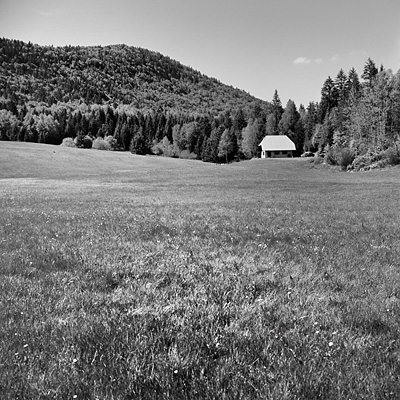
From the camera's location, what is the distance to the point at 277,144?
125875 millimetres

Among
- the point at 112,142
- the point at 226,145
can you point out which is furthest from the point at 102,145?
the point at 226,145

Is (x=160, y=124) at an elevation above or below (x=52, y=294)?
above

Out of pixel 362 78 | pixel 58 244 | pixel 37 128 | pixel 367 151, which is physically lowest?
pixel 58 244

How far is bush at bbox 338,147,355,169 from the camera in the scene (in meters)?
66.1

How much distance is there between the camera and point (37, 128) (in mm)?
146000

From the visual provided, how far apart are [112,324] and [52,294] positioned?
1.69 metres

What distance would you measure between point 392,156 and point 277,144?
222ft

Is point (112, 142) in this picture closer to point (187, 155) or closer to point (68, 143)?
point (68, 143)

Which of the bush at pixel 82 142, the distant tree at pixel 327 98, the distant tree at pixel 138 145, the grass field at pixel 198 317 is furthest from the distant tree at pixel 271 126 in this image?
the grass field at pixel 198 317

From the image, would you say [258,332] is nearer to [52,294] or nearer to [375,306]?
[375,306]

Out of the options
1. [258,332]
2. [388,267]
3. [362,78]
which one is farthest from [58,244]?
[362,78]

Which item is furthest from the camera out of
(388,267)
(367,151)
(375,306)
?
(367,151)

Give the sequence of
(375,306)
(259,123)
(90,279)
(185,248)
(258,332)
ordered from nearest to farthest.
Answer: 1. (258,332)
2. (375,306)
3. (90,279)
4. (185,248)
5. (259,123)

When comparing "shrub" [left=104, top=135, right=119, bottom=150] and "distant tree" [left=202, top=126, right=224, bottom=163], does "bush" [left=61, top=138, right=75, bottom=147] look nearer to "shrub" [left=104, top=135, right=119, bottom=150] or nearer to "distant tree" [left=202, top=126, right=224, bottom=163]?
"shrub" [left=104, top=135, right=119, bottom=150]
